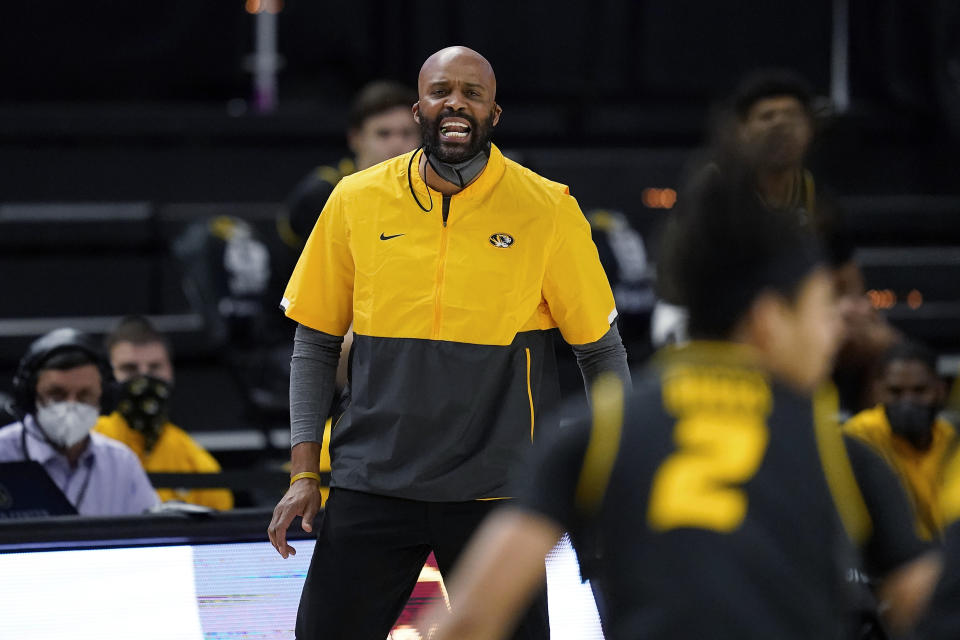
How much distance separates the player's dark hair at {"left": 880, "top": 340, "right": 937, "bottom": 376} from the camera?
5395 mm

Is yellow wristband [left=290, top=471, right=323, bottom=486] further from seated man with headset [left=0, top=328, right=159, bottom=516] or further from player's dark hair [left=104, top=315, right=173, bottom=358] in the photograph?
player's dark hair [left=104, top=315, right=173, bottom=358]

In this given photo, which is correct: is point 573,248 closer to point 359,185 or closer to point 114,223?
point 359,185

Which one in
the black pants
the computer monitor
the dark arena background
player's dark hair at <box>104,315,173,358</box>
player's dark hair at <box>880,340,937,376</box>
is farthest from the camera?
the dark arena background

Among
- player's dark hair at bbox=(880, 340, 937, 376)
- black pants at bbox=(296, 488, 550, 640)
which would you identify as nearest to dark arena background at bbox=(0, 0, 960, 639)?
player's dark hair at bbox=(880, 340, 937, 376)

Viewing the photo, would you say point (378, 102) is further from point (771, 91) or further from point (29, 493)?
point (29, 493)

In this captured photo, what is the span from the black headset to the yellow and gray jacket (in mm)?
1991

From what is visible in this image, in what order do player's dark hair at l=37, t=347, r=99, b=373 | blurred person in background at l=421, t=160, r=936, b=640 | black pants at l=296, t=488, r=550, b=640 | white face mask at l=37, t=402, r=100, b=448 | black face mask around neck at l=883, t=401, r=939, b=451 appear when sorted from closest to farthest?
blurred person in background at l=421, t=160, r=936, b=640 → black pants at l=296, t=488, r=550, b=640 → white face mask at l=37, t=402, r=100, b=448 → player's dark hair at l=37, t=347, r=99, b=373 → black face mask around neck at l=883, t=401, r=939, b=451

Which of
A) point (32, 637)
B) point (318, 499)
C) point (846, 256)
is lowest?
point (32, 637)

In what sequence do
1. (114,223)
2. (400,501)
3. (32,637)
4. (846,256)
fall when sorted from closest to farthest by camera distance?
(400,501)
(32,637)
(846,256)
(114,223)

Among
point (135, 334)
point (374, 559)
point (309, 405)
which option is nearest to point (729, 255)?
point (374, 559)

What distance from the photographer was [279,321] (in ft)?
21.5

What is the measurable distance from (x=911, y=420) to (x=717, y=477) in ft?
12.2

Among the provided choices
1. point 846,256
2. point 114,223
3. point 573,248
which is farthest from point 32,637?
point 114,223

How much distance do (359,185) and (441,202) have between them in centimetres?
17
